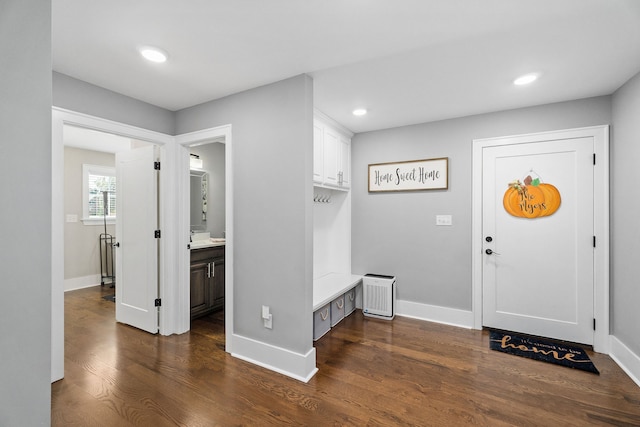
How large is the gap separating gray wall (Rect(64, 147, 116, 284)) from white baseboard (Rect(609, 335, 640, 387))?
7119mm

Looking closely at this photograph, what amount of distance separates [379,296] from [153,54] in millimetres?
3302

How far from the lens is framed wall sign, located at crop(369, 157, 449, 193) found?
3.45 meters

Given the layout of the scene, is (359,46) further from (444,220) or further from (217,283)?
(217,283)

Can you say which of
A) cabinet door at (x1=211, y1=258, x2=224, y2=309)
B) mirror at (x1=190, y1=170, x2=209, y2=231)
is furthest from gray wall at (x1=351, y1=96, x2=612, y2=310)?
mirror at (x1=190, y1=170, x2=209, y2=231)

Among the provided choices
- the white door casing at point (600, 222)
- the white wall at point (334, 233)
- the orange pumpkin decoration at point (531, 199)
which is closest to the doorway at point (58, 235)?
the white wall at point (334, 233)

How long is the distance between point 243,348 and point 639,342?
323 centimetres

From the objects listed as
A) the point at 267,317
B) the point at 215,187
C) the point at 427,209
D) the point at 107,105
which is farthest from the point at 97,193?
the point at 427,209

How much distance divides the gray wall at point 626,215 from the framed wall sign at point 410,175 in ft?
4.74

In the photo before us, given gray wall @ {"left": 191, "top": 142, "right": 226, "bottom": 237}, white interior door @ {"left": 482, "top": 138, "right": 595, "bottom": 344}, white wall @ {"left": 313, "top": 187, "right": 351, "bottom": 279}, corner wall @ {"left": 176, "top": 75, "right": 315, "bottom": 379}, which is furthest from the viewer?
gray wall @ {"left": 191, "top": 142, "right": 226, "bottom": 237}

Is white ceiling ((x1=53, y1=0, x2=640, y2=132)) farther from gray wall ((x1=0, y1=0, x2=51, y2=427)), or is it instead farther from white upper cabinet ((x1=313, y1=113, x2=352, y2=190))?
gray wall ((x1=0, y1=0, x2=51, y2=427))

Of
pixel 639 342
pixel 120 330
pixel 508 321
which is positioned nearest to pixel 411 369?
pixel 508 321

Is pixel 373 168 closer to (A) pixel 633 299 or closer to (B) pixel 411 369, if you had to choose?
(B) pixel 411 369

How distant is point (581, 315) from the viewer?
2805 mm

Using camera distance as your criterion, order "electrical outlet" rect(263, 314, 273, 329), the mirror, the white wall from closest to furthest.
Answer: "electrical outlet" rect(263, 314, 273, 329) → the white wall → the mirror
